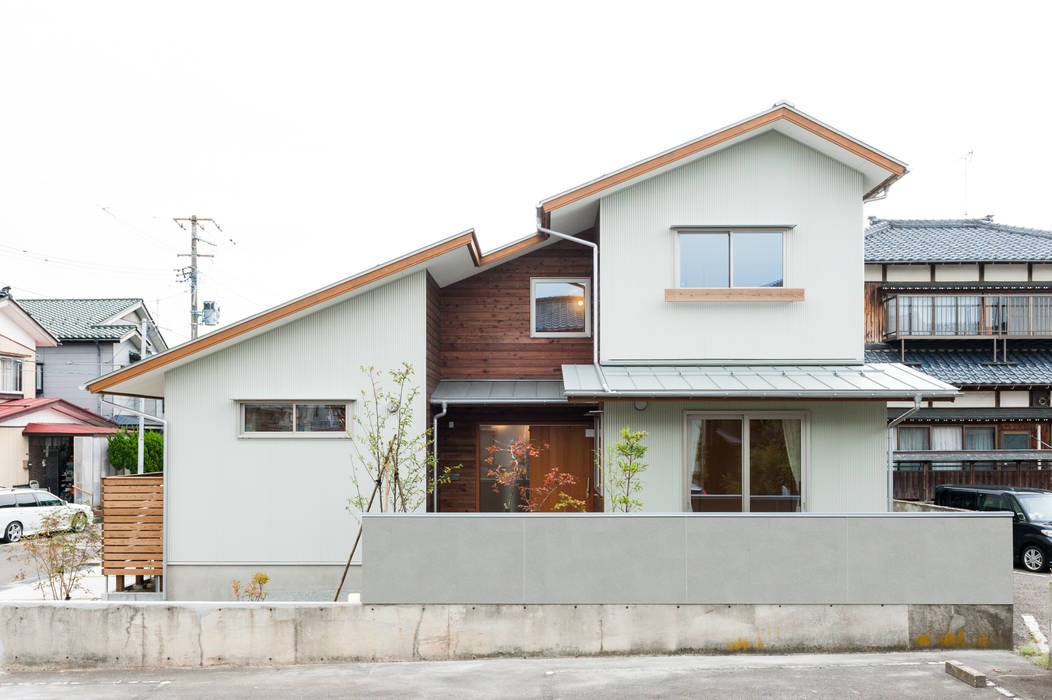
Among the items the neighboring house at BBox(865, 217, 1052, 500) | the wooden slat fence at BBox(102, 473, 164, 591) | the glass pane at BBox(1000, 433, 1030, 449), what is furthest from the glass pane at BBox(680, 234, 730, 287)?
the glass pane at BBox(1000, 433, 1030, 449)

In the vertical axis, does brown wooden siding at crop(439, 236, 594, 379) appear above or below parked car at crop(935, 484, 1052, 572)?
above

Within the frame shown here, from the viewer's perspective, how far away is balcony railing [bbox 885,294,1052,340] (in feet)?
74.2

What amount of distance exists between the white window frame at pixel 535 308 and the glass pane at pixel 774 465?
3540 mm

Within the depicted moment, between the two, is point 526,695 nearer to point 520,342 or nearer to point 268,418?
point 268,418

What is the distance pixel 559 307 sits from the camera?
13.4 meters

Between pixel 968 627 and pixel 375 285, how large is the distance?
8.64 meters

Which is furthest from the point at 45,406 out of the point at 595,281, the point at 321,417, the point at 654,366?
the point at 654,366

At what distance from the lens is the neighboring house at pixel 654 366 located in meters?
10.8

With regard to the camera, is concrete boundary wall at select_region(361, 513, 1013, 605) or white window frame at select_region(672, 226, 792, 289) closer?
concrete boundary wall at select_region(361, 513, 1013, 605)

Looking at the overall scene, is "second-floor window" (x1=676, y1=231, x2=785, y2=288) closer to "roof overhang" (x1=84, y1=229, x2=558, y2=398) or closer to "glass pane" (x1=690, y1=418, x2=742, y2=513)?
"glass pane" (x1=690, y1=418, x2=742, y2=513)

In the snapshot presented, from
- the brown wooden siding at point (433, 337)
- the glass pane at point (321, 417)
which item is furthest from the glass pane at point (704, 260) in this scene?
the glass pane at point (321, 417)

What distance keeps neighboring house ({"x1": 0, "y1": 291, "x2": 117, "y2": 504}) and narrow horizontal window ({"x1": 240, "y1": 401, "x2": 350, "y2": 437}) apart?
16.9 m

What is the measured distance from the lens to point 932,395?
32.0ft

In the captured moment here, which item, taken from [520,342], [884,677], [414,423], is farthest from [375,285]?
[884,677]
